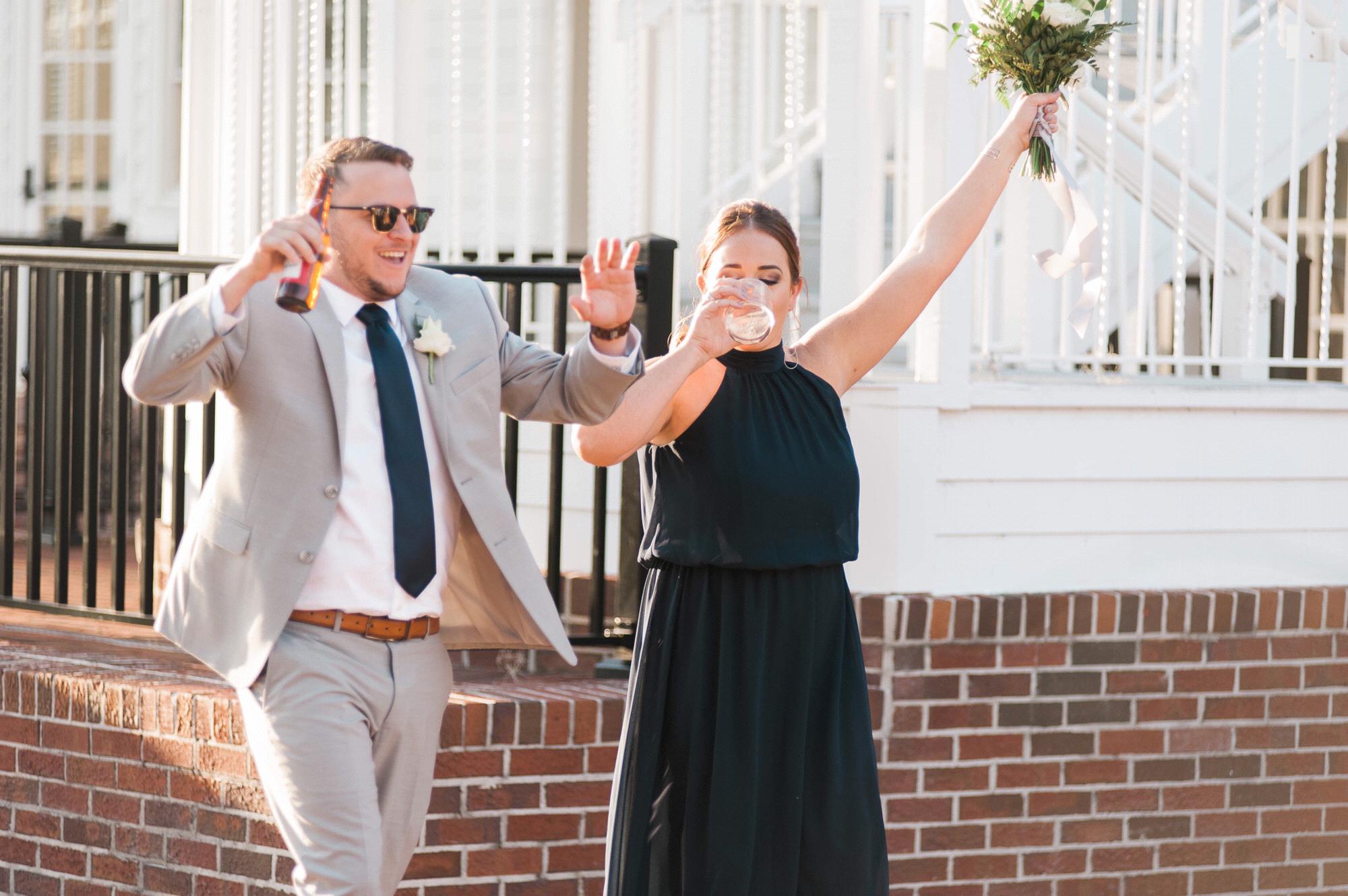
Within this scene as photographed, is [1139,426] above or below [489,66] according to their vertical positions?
below

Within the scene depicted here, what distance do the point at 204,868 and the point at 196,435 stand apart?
1423mm

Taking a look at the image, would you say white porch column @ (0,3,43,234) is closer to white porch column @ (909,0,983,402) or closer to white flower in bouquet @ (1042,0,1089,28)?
white porch column @ (909,0,983,402)

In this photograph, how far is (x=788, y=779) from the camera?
316 centimetres

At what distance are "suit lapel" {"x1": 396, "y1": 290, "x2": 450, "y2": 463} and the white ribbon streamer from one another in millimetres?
1510

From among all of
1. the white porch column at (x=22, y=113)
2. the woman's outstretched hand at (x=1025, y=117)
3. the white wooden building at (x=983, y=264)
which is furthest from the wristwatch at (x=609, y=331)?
the white porch column at (x=22, y=113)

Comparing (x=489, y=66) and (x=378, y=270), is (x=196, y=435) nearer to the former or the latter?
Result: (x=489, y=66)

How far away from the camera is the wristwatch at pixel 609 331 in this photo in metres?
2.97

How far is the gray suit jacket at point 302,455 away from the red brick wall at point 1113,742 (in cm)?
151

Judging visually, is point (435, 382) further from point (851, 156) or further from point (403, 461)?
point (851, 156)

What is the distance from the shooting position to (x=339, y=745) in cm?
289

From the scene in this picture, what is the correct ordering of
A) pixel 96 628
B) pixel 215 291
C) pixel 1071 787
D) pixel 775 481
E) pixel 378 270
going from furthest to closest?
pixel 96 628 < pixel 1071 787 < pixel 775 481 < pixel 378 270 < pixel 215 291

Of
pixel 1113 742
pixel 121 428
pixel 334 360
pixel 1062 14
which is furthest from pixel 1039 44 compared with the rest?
pixel 121 428

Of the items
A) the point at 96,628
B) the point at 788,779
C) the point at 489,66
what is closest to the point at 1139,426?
the point at 788,779

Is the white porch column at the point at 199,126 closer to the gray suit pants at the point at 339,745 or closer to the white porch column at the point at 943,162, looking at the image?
the white porch column at the point at 943,162
